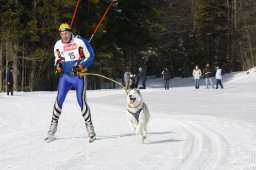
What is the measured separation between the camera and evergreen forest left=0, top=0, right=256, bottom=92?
3275cm

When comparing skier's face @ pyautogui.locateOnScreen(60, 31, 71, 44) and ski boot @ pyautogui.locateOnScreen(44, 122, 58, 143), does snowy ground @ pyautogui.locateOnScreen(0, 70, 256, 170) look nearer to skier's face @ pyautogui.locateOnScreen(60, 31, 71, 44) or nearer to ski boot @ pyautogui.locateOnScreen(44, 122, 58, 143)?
ski boot @ pyautogui.locateOnScreen(44, 122, 58, 143)

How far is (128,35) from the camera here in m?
39.5

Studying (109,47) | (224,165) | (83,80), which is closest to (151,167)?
(224,165)

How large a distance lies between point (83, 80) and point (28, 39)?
26.0 m

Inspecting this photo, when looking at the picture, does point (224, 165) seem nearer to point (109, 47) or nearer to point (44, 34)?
point (44, 34)

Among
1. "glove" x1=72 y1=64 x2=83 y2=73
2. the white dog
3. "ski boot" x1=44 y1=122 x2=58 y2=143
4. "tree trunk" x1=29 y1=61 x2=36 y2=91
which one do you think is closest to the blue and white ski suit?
"glove" x1=72 y1=64 x2=83 y2=73

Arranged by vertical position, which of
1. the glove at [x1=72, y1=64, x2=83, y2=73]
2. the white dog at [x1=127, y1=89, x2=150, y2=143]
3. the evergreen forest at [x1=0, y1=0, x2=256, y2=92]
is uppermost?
the evergreen forest at [x1=0, y1=0, x2=256, y2=92]

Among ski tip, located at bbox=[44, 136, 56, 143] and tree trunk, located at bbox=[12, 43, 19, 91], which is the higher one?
tree trunk, located at bbox=[12, 43, 19, 91]

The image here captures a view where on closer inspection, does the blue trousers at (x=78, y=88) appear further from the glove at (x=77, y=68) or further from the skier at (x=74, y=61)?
the glove at (x=77, y=68)

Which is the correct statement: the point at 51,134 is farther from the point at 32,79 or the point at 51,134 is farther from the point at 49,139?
the point at 32,79

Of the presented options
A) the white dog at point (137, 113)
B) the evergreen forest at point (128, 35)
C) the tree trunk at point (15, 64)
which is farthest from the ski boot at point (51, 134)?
the tree trunk at point (15, 64)

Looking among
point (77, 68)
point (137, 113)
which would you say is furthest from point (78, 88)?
point (137, 113)

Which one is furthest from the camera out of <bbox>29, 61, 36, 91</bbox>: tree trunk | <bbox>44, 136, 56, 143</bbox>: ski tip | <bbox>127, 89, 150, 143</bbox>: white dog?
<bbox>29, 61, 36, 91</bbox>: tree trunk

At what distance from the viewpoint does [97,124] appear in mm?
11586
